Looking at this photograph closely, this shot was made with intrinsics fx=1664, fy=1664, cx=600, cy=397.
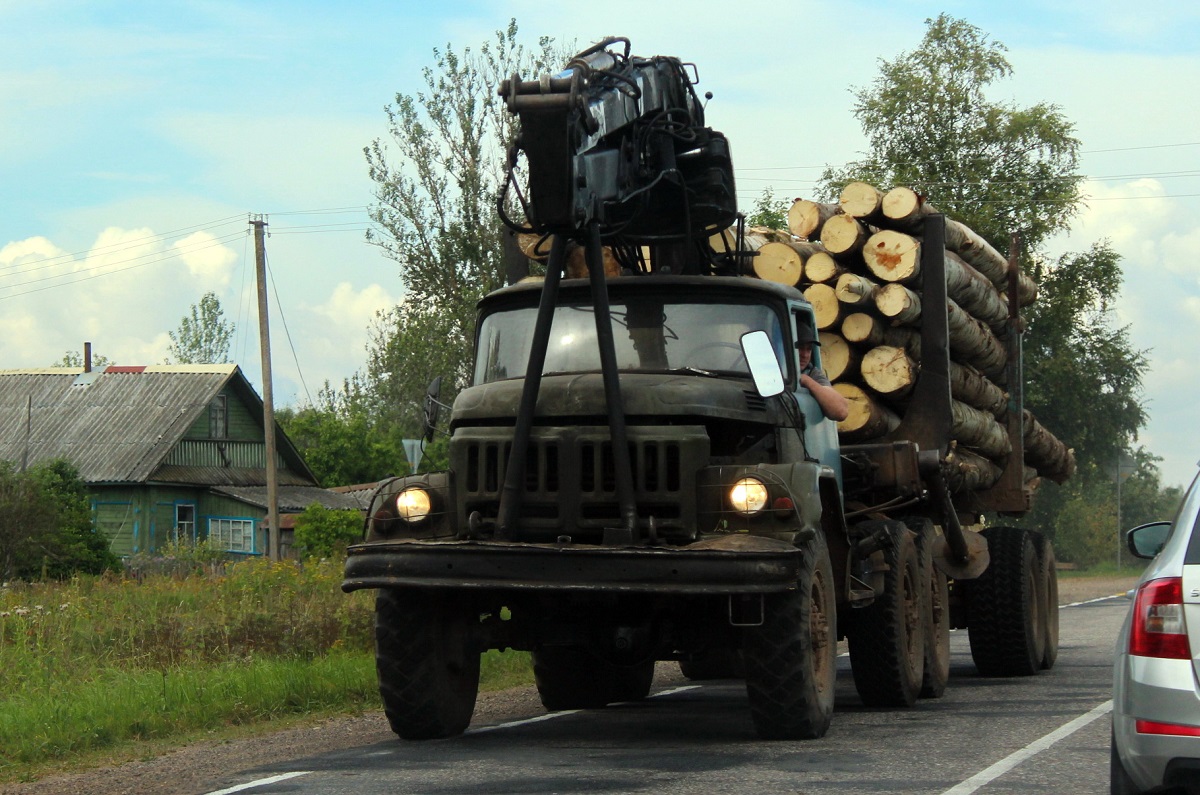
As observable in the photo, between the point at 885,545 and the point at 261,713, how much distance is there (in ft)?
14.2

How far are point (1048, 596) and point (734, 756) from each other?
749 cm

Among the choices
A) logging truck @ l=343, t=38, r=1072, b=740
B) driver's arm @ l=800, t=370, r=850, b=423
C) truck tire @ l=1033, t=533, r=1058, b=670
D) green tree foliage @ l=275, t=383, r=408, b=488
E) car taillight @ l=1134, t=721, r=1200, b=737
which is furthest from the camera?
green tree foliage @ l=275, t=383, r=408, b=488

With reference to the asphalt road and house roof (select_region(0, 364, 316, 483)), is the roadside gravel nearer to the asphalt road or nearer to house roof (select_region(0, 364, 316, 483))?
the asphalt road

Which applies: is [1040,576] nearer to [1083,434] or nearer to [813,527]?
[813,527]

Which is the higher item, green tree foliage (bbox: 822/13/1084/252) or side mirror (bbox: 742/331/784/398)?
green tree foliage (bbox: 822/13/1084/252)

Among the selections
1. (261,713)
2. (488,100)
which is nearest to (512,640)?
(261,713)

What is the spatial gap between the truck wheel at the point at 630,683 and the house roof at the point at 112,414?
37.8 meters

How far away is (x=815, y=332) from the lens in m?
10.8

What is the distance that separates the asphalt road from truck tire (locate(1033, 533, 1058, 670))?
9.39 feet

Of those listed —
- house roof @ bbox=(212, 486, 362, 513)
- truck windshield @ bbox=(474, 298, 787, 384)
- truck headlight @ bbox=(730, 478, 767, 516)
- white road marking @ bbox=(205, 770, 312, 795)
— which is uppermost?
house roof @ bbox=(212, 486, 362, 513)

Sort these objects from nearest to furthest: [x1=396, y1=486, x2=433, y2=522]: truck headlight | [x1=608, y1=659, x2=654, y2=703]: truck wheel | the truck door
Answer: [x1=396, y1=486, x2=433, y2=522]: truck headlight, the truck door, [x1=608, y1=659, x2=654, y2=703]: truck wheel

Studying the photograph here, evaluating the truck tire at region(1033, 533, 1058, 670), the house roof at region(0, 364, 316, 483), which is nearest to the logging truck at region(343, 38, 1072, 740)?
the truck tire at region(1033, 533, 1058, 670)

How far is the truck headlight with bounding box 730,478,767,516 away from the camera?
28.8 feet

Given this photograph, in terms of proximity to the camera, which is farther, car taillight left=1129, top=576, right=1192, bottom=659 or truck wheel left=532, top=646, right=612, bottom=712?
truck wheel left=532, top=646, right=612, bottom=712
